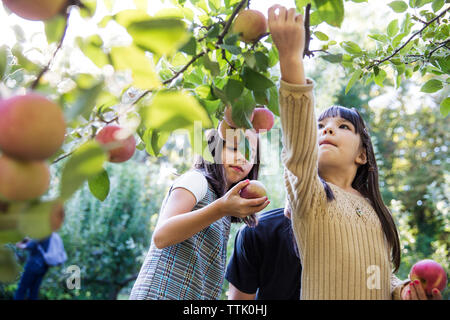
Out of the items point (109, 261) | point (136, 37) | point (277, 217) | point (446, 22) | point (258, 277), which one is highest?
point (446, 22)

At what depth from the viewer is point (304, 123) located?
0.65m

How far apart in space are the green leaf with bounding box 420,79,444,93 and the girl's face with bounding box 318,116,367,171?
0.18m

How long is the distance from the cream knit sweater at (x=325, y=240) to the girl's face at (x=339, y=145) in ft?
0.45

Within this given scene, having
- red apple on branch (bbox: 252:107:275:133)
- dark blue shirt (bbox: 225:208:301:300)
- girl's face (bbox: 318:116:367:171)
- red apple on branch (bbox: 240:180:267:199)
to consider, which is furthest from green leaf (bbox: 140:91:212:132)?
dark blue shirt (bbox: 225:208:301:300)

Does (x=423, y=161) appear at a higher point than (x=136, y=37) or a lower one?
higher

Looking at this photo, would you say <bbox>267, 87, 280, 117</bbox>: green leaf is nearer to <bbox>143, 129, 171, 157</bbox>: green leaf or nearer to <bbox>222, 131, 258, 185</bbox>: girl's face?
<bbox>143, 129, 171, 157</bbox>: green leaf

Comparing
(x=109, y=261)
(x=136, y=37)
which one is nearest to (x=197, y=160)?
(x=136, y=37)

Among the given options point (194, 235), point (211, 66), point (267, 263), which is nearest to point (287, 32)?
point (211, 66)

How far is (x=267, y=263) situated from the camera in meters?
1.18

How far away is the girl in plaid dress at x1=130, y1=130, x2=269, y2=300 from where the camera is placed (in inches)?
30.4

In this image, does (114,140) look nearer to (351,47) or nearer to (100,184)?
(100,184)
